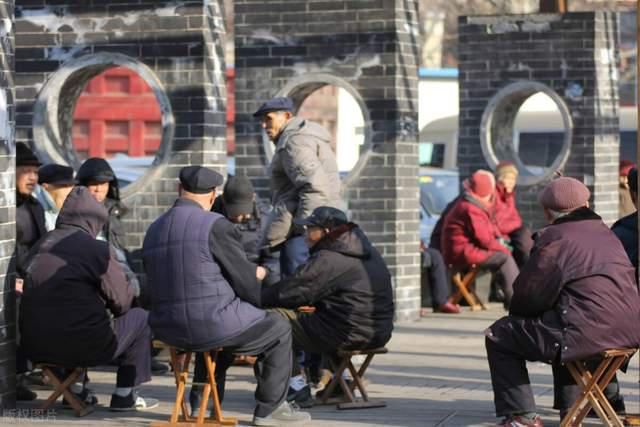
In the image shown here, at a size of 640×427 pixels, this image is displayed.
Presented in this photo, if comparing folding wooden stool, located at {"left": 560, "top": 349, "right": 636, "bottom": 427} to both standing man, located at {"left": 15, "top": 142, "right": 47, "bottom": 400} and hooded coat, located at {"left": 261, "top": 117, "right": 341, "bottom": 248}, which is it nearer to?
hooded coat, located at {"left": 261, "top": 117, "right": 341, "bottom": 248}

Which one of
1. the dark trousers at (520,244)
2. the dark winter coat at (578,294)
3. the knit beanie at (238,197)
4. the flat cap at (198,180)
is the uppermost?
the flat cap at (198,180)

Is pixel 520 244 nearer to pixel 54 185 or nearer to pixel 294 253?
pixel 294 253

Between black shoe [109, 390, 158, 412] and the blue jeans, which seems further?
the blue jeans

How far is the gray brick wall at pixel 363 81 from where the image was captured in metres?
14.9

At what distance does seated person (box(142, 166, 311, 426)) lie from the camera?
9.00 m

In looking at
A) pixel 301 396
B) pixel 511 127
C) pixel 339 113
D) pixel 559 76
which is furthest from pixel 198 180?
pixel 339 113

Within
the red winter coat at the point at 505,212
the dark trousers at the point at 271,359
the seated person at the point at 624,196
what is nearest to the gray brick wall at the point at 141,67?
the dark trousers at the point at 271,359

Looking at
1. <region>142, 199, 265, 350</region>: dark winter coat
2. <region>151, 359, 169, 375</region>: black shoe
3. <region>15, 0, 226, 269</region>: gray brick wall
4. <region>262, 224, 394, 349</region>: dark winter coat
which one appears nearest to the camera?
<region>142, 199, 265, 350</region>: dark winter coat

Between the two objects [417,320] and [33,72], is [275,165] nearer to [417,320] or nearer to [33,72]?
[33,72]

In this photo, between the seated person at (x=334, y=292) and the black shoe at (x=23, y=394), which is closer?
the seated person at (x=334, y=292)

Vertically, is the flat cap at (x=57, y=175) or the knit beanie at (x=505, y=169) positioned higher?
the flat cap at (x=57, y=175)

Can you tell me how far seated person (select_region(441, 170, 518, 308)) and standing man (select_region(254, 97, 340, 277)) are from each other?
4.77 meters

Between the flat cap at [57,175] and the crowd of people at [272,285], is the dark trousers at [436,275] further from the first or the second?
the flat cap at [57,175]

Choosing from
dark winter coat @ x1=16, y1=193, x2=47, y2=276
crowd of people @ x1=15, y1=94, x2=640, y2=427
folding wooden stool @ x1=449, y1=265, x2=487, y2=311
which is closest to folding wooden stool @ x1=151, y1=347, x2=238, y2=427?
crowd of people @ x1=15, y1=94, x2=640, y2=427
